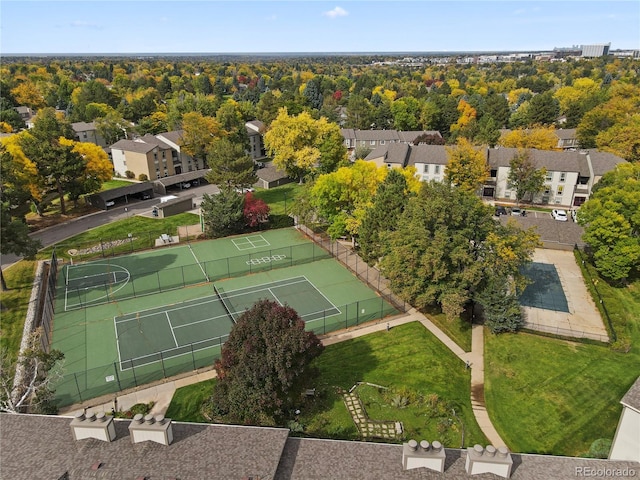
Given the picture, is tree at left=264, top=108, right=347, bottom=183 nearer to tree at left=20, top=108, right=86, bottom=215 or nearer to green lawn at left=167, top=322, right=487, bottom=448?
tree at left=20, top=108, right=86, bottom=215

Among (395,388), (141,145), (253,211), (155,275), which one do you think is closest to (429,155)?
(253,211)

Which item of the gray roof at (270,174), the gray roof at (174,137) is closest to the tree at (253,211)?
the gray roof at (270,174)

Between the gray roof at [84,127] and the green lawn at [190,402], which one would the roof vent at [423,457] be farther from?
the gray roof at [84,127]

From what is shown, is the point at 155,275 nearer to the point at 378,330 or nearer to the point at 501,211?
the point at 378,330

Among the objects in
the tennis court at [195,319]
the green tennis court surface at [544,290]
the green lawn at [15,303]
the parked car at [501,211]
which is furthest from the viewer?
the parked car at [501,211]

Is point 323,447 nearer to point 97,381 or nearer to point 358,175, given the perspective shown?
point 97,381

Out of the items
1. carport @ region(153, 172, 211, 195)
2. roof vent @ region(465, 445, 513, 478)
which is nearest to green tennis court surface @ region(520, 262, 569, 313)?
roof vent @ region(465, 445, 513, 478)
